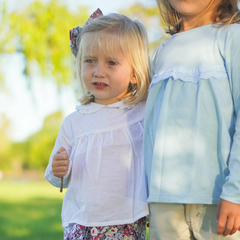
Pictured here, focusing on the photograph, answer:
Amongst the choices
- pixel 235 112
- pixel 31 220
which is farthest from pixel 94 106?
pixel 31 220

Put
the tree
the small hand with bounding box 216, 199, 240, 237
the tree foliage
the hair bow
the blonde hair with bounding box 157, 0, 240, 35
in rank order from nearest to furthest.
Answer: the small hand with bounding box 216, 199, 240, 237 < the blonde hair with bounding box 157, 0, 240, 35 < the hair bow < the tree < the tree foliage

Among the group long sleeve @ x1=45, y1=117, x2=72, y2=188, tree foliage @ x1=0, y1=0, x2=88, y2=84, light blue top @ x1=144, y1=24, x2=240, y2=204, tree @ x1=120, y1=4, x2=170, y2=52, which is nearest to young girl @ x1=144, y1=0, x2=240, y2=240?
light blue top @ x1=144, y1=24, x2=240, y2=204

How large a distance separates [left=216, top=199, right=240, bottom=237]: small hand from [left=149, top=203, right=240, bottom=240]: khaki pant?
0.06 m

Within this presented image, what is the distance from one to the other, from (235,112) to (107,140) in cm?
60

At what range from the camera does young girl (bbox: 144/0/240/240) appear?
3.79 ft

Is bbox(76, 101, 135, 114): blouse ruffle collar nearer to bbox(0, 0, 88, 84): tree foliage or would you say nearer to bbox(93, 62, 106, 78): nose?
bbox(93, 62, 106, 78): nose

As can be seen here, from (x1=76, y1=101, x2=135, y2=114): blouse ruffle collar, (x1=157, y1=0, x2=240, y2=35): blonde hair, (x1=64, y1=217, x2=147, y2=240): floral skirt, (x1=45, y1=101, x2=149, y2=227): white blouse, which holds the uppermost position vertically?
(x1=157, y1=0, x2=240, y2=35): blonde hair

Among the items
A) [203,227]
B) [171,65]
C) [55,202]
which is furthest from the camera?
[55,202]

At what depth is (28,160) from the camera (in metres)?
13.5

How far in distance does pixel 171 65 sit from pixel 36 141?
1289cm

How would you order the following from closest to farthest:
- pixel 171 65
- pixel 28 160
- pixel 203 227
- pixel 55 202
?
pixel 203 227, pixel 171 65, pixel 55 202, pixel 28 160

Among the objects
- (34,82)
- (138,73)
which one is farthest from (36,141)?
(138,73)

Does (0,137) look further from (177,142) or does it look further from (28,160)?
(177,142)

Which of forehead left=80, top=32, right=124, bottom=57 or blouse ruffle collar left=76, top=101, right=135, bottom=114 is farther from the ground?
forehead left=80, top=32, right=124, bottom=57
